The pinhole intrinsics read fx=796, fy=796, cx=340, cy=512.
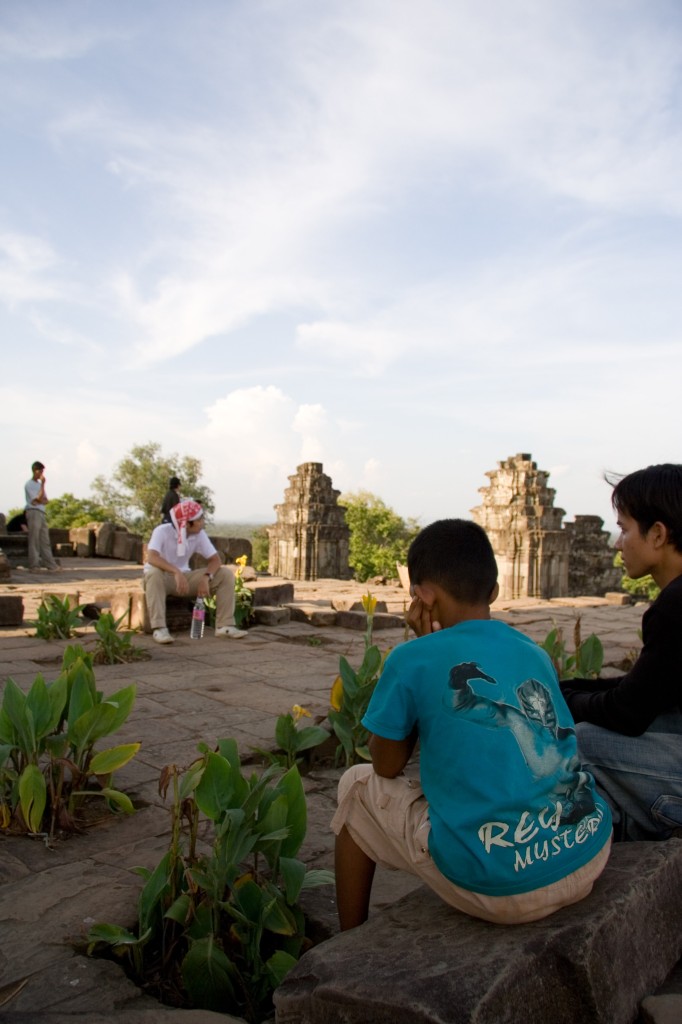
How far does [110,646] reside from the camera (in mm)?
5711

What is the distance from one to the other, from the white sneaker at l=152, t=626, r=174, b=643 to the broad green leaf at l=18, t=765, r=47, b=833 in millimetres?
4047

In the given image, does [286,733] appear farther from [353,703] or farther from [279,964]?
[279,964]

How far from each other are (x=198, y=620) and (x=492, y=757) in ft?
18.2

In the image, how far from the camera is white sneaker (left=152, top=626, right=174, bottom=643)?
6.64m

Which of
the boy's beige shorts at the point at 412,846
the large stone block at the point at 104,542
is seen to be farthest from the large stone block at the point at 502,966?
the large stone block at the point at 104,542

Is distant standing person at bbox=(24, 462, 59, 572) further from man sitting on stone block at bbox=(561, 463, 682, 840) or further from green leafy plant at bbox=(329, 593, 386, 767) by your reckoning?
man sitting on stone block at bbox=(561, 463, 682, 840)

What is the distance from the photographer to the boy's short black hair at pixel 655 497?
2.20 metres

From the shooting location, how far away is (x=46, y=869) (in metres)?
2.38

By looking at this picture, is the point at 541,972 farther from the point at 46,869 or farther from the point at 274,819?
the point at 46,869

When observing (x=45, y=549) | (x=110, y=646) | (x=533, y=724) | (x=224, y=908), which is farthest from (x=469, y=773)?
(x=45, y=549)

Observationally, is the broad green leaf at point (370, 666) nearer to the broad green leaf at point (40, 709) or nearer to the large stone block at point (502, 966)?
the broad green leaf at point (40, 709)

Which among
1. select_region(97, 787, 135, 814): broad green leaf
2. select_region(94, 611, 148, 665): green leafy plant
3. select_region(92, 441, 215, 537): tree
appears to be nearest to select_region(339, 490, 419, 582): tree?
select_region(92, 441, 215, 537): tree

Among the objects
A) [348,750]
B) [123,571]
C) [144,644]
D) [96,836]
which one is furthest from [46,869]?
[123,571]

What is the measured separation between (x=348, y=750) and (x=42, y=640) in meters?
4.16
